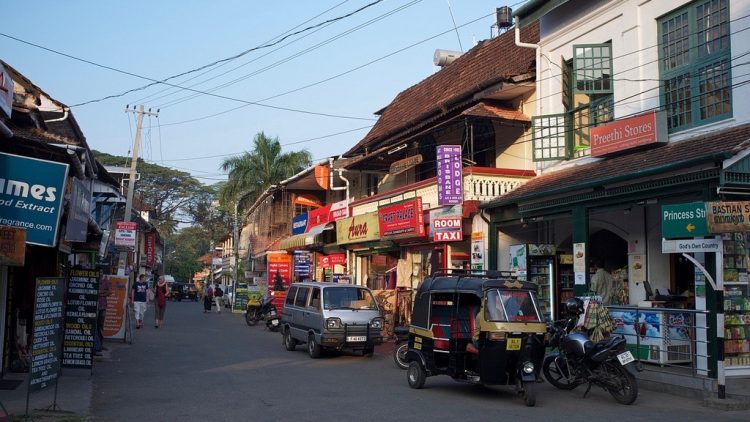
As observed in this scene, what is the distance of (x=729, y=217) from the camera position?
36.2ft

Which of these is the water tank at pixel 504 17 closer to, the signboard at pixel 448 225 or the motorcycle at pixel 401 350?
the signboard at pixel 448 225

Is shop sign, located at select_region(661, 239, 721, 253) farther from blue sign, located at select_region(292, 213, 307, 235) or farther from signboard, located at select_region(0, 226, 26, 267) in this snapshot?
blue sign, located at select_region(292, 213, 307, 235)

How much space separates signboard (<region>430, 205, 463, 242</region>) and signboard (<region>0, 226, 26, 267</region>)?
41.1ft

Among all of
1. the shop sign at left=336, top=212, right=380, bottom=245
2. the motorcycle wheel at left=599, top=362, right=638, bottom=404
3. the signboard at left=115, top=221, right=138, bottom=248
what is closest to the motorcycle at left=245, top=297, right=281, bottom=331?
the shop sign at left=336, top=212, right=380, bottom=245

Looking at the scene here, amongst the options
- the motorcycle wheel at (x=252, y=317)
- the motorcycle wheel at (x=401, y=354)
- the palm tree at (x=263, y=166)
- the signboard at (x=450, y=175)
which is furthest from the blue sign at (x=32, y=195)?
the palm tree at (x=263, y=166)

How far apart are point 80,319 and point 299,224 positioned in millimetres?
20779

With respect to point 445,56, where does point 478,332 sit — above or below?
below

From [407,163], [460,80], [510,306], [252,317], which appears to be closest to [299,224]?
[252,317]

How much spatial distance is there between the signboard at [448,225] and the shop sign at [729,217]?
8.87 meters

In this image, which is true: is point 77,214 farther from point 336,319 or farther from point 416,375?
point 336,319

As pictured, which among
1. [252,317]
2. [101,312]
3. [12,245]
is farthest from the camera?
[252,317]

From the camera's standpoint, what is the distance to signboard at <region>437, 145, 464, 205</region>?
1884cm

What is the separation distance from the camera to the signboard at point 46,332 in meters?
9.47

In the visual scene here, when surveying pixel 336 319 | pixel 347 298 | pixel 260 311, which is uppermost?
pixel 347 298
